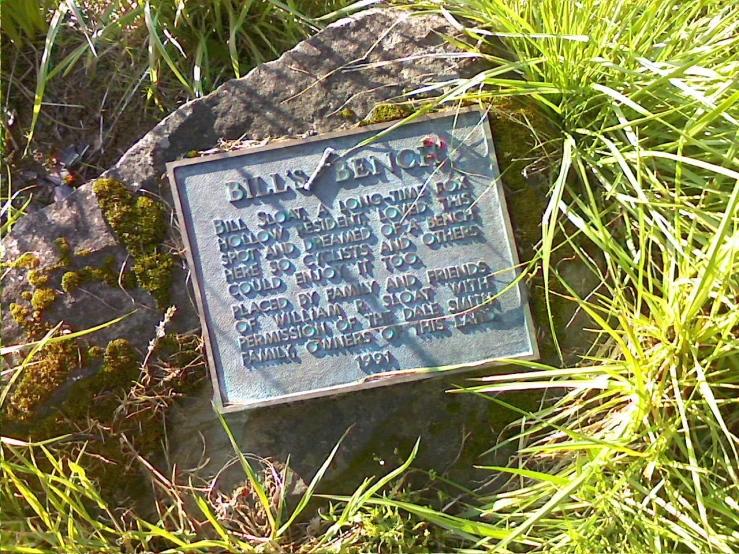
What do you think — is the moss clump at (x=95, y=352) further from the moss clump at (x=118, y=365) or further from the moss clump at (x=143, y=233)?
the moss clump at (x=143, y=233)

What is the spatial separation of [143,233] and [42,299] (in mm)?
392

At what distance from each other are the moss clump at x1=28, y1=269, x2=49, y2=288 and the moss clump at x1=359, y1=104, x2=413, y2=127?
116 centimetres

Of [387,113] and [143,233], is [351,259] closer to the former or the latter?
[387,113]

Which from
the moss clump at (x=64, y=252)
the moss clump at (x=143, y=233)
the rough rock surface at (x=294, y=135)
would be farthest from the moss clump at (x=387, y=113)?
the moss clump at (x=64, y=252)

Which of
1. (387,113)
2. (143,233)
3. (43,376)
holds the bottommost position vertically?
(43,376)

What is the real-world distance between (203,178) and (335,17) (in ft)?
3.30

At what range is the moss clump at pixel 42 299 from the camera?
6.28 feet

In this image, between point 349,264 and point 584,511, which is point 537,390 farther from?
point 349,264

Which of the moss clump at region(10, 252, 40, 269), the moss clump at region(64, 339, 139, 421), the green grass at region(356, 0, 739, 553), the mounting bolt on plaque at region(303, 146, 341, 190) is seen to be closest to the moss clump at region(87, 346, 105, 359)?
the moss clump at region(64, 339, 139, 421)

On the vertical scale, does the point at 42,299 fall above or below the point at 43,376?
above

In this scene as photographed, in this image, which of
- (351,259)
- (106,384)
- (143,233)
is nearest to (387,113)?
(351,259)

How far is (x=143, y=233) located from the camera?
193 cm

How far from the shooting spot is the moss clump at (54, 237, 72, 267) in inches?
76.2

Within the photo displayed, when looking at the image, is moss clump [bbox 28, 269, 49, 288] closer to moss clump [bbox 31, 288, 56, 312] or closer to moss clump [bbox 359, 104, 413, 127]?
moss clump [bbox 31, 288, 56, 312]
